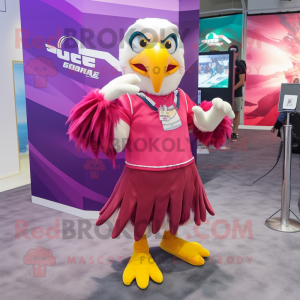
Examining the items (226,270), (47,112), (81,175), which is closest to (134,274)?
(226,270)

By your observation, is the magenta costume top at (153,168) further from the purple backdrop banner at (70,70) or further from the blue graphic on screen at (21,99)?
the blue graphic on screen at (21,99)

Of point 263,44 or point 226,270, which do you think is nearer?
point 226,270

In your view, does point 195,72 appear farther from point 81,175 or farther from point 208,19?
point 208,19

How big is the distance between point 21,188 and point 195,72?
221cm

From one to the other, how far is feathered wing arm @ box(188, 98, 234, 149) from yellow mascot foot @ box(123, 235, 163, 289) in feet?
2.34

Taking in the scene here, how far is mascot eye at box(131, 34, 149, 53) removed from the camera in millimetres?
1740

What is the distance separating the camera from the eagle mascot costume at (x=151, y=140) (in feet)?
5.60

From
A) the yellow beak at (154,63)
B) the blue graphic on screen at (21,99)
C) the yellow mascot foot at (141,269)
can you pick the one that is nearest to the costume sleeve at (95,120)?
the yellow beak at (154,63)

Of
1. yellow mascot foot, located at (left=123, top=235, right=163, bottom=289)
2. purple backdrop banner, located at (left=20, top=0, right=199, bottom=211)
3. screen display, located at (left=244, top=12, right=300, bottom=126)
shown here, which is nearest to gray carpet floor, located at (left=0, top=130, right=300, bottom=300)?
yellow mascot foot, located at (left=123, top=235, right=163, bottom=289)

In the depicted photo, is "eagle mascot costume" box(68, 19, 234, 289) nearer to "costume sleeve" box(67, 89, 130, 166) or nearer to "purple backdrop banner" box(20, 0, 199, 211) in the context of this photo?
"costume sleeve" box(67, 89, 130, 166)

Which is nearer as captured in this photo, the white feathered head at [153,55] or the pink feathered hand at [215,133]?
the white feathered head at [153,55]

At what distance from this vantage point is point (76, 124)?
159 centimetres

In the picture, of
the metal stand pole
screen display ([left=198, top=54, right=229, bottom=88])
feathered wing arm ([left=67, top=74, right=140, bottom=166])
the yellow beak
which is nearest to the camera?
feathered wing arm ([left=67, top=74, right=140, bottom=166])

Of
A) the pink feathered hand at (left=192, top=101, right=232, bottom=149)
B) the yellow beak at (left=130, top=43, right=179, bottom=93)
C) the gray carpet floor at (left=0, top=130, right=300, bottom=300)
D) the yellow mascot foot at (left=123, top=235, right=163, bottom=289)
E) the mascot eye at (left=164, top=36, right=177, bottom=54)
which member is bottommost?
the gray carpet floor at (left=0, top=130, right=300, bottom=300)
